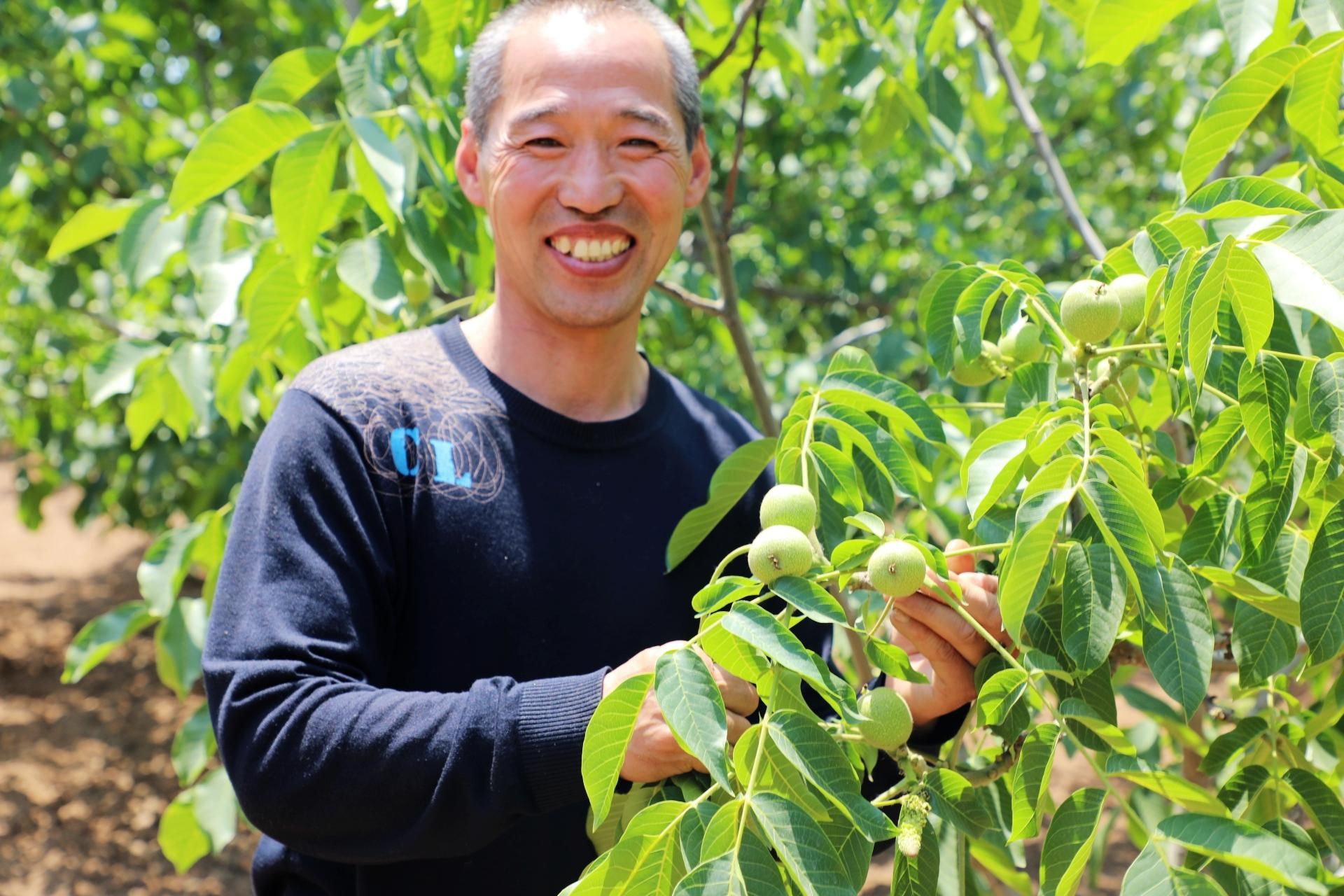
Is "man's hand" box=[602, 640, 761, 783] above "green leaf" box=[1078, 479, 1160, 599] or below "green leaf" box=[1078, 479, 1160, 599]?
below

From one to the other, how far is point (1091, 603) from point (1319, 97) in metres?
0.69

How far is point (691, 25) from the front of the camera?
2.73 m

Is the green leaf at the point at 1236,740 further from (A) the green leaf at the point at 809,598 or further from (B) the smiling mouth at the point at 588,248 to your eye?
(B) the smiling mouth at the point at 588,248

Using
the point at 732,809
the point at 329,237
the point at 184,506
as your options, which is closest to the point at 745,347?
the point at 732,809

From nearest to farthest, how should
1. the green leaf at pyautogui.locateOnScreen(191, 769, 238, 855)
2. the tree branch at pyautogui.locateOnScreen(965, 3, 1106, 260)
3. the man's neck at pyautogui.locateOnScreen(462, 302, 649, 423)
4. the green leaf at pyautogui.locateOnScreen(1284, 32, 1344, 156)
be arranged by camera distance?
the green leaf at pyautogui.locateOnScreen(1284, 32, 1344, 156), the man's neck at pyautogui.locateOnScreen(462, 302, 649, 423), the tree branch at pyautogui.locateOnScreen(965, 3, 1106, 260), the green leaf at pyautogui.locateOnScreen(191, 769, 238, 855)

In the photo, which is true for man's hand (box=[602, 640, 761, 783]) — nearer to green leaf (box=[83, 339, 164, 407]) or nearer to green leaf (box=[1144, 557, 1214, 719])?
green leaf (box=[1144, 557, 1214, 719])

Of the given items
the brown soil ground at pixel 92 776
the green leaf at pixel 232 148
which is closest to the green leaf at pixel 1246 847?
the green leaf at pixel 232 148

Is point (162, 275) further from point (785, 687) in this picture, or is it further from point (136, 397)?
point (785, 687)

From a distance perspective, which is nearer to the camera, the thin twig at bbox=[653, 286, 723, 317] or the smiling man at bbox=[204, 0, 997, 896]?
the smiling man at bbox=[204, 0, 997, 896]

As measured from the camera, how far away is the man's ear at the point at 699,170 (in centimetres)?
214

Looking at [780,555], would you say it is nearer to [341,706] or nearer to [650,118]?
[341,706]

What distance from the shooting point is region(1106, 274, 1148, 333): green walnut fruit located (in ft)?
4.37

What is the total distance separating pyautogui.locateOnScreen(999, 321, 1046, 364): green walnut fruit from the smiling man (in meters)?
0.30

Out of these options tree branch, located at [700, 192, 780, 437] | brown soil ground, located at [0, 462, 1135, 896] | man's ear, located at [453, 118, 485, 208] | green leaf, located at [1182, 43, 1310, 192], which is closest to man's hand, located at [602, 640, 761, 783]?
green leaf, located at [1182, 43, 1310, 192]
